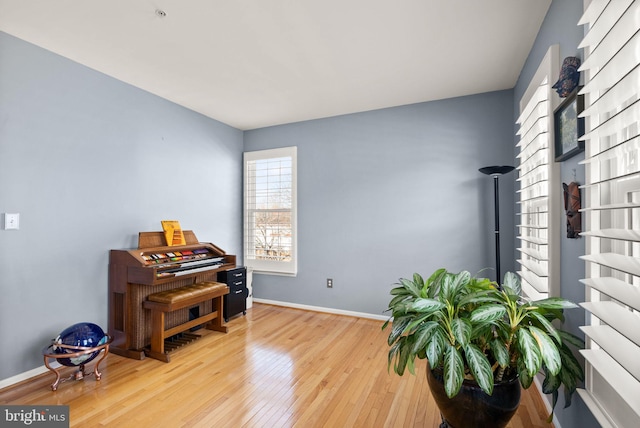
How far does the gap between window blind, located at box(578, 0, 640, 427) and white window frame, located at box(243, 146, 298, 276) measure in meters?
3.31

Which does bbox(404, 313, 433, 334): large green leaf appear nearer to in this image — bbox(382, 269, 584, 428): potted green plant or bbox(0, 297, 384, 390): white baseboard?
bbox(382, 269, 584, 428): potted green plant

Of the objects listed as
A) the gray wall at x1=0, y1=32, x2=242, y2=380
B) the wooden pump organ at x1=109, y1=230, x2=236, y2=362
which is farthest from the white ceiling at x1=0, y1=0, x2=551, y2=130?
the wooden pump organ at x1=109, y1=230, x2=236, y2=362

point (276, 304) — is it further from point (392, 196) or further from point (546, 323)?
point (546, 323)

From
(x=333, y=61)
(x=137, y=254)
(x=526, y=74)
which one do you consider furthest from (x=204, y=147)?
(x=526, y=74)

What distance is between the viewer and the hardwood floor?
1.91 meters

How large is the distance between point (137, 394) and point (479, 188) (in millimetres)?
3619

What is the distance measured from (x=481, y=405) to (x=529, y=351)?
0.35m

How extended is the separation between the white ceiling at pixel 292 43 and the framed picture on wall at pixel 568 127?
0.86m

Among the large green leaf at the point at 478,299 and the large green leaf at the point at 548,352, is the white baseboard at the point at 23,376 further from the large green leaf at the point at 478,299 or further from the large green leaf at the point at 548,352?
the large green leaf at the point at 548,352

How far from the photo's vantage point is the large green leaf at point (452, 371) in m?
1.22

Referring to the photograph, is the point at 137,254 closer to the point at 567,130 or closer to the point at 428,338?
the point at 428,338

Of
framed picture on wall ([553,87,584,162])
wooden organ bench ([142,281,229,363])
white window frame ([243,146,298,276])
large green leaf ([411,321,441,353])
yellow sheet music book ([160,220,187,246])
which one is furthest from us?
white window frame ([243,146,298,276])

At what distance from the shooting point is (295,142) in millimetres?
4340

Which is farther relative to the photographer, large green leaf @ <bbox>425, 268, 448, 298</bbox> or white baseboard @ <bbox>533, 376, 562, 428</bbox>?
white baseboard @ <bbox>533, 376, 562, 428</bbox>
